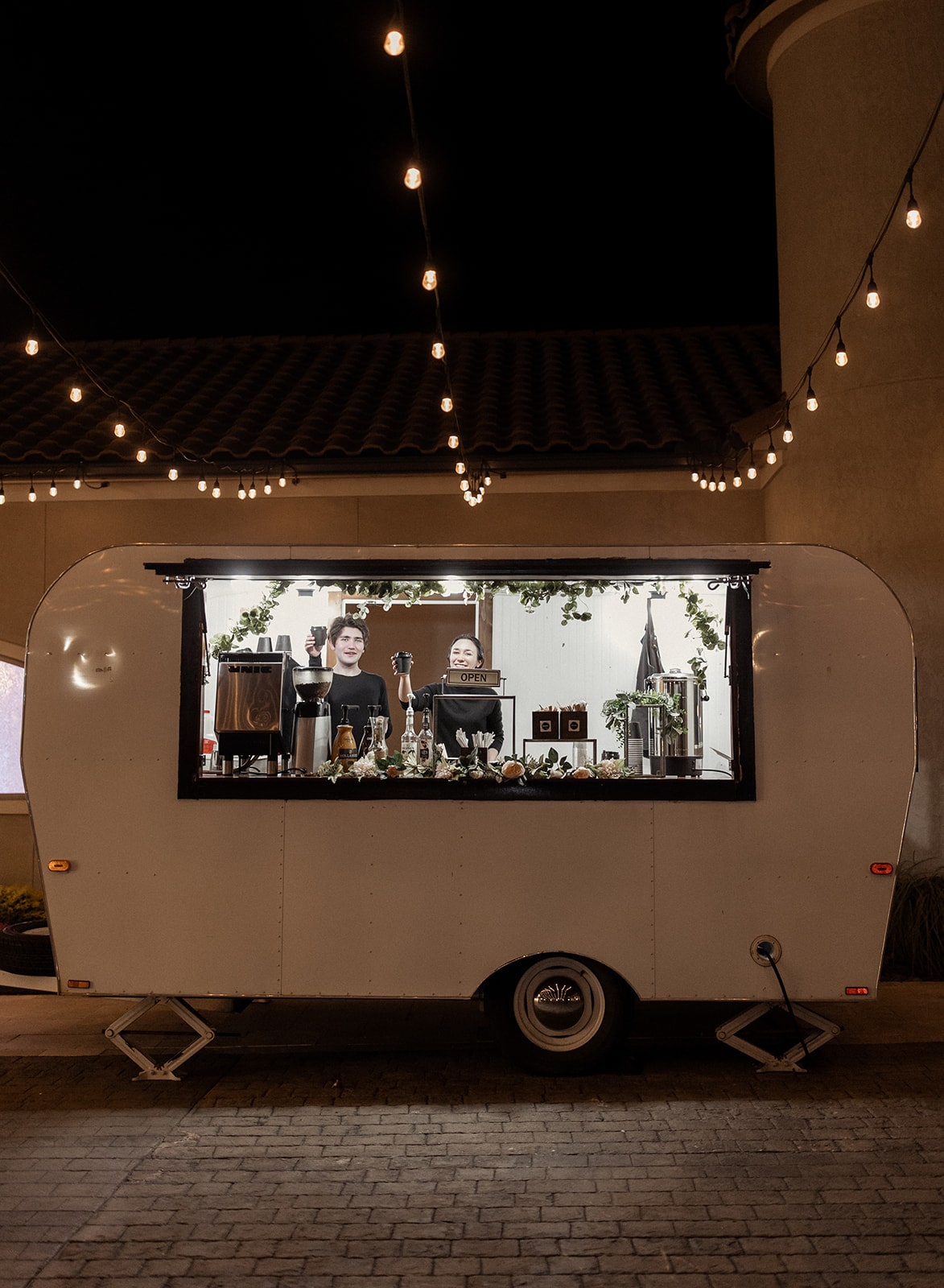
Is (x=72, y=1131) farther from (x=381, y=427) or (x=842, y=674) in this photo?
(x=381, y=427)

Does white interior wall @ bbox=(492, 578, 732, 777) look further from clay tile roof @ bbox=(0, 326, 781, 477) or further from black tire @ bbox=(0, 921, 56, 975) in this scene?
black tire @ bbox=(0, 921, 56, 975)

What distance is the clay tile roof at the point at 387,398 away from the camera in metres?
10.0

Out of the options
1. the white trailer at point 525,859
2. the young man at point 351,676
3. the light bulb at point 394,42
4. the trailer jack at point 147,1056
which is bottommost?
the trailer jack at point 147,1056

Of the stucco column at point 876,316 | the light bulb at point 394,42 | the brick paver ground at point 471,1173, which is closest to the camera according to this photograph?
the brick paver ground at point 471,1173

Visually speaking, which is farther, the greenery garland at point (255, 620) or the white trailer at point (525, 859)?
the greenery garland at point (255, 620)

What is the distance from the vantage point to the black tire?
20.5 ft

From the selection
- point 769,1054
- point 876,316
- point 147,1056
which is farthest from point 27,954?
Answer: point 876,316

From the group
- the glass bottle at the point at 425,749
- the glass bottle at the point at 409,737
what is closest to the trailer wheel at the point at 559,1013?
the glass bottle at the point at 425,749

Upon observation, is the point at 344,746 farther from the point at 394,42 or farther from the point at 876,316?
the point at 876,316

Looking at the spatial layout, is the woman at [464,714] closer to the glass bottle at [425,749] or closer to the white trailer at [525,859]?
the glass bottle at [425,749]

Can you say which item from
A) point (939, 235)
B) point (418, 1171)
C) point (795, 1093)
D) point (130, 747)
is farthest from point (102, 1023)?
point (939, 235)

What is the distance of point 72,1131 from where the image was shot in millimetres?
5133

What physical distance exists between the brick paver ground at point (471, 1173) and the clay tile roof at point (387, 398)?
5.55 metres

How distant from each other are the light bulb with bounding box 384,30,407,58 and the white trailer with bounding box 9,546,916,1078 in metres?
2.53
